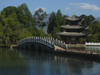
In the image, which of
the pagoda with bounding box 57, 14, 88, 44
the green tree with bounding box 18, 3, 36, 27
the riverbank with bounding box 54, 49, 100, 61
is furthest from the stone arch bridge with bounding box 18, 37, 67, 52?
the green tree with bounding box 18, 3, 36, 27

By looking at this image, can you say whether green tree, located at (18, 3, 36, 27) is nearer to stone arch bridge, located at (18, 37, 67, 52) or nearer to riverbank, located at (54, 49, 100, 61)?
stone arch bridge, located at (18, 37, 67, 52)

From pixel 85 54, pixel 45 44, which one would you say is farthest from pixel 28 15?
pixel 85 54

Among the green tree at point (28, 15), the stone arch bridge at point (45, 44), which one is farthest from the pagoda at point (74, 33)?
the green tree at point (28, 15)

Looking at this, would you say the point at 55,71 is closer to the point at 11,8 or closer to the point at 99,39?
the point at 99,39

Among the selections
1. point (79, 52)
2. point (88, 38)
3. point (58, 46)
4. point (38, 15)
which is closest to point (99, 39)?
point (88, 38)

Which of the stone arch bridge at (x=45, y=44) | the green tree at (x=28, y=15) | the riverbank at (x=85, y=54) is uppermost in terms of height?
the green tree at (x=28, y=15)

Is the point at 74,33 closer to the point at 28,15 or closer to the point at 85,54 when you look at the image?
the point at 85,54

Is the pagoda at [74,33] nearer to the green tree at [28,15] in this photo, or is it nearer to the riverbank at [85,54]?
the riverbank at [85,54]

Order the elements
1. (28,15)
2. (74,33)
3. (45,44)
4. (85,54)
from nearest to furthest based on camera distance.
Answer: (85,54), (45,44), (74,33), (28,15)

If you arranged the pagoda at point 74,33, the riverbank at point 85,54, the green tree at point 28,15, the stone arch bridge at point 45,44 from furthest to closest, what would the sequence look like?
the green tree at point 28,15
the pagoda at point 74,33
the stone arch bridge at point 45,44
the riverbank at point 85,54

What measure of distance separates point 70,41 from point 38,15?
45.1 m

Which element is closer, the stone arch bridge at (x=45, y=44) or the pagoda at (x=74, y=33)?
the stone arch bridge at (x=45, y=44)

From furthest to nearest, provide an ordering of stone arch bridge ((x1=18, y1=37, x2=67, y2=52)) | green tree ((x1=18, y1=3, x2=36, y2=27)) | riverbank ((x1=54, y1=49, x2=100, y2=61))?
Result: green tree ((x1=18, y1=3, x2=36, y2=27)) → stone arch bridge ((x1=18, y1=37, x2=67, y2=52)) → riverbank ((x1=54, y1=49, x2=100, y2=61))

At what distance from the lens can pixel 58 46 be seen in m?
37.6
